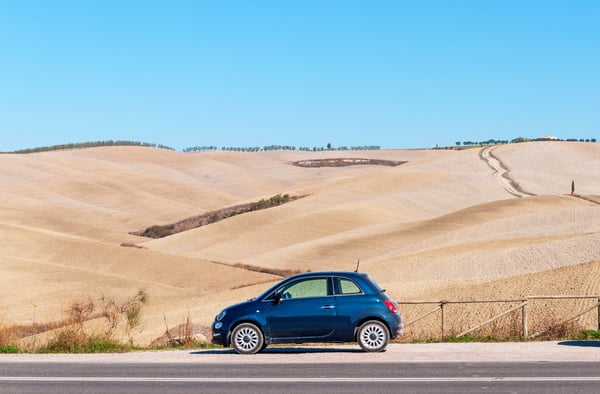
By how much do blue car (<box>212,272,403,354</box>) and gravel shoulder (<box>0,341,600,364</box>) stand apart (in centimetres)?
35

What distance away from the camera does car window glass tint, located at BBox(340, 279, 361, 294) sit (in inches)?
833

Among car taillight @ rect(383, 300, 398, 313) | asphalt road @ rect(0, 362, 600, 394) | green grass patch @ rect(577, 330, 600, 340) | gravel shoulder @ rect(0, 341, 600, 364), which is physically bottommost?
asphalt road @ rect(0, 362, 600, 394)

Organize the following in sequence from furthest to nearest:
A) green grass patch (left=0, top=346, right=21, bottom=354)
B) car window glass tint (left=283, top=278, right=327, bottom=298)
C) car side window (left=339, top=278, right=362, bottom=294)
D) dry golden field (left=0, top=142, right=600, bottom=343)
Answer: dry golden field (left=0, top=142, right=600, bottom=343)
green grass patch (left=0, top=346, right=21, bottom=354)
car window glass tint (left=283, top=278, right=327, bottom=298)
car side window (left=339, top=278, right=362, bottom=294)

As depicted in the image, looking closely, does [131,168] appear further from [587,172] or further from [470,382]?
[470,382]

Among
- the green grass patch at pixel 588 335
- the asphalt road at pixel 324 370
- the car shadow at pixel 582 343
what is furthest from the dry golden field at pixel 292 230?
the car shadow at pixel 582 343

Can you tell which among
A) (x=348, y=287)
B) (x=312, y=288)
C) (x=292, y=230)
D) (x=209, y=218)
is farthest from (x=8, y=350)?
(x=209, y=218)

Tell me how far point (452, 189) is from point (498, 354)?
348 ft

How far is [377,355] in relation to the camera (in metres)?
20.6

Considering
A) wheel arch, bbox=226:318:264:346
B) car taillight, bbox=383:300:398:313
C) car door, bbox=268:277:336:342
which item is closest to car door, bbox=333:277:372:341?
car door, bbox=268:277:336:342

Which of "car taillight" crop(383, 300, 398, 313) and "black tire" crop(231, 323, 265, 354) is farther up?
"car taillight" crop(383, 300, 398, 313)

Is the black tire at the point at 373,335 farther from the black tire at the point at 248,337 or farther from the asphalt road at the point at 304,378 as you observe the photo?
the black tire at the point at 248,337

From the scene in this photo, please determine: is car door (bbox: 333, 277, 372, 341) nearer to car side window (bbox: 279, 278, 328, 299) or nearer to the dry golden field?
car side window (bbox: 279, 278, 328, 299)

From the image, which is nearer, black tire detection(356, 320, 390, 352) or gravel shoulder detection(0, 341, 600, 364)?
gravel shoulder detection(0, 341, 600, 364)

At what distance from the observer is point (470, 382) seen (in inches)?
642
